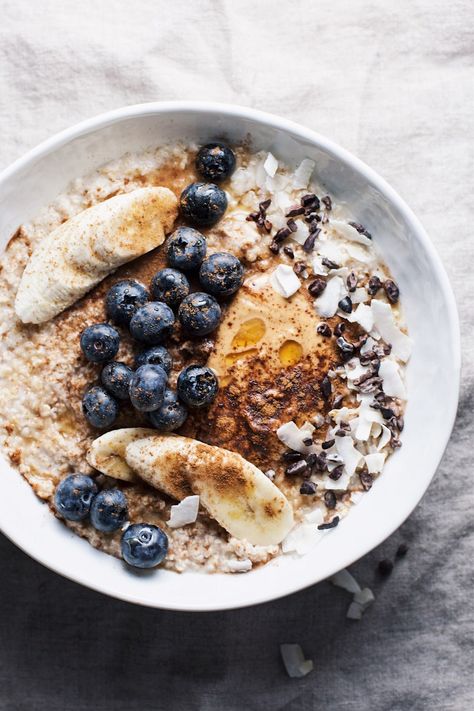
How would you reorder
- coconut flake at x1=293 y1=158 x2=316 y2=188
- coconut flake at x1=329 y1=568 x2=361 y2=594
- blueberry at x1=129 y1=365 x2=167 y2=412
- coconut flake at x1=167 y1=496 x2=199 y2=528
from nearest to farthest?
blueberry at x1=129 y1=365 x2=167 y2=412, coconut flake at x1=167 y1=496 x2=199 y2=528, coconut flake at x1=293 y1=158 x2=316 y2=188, coconut flake at x1=329 y1=568 x2=361 y2=594

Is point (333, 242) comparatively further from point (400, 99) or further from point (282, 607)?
point (282, 607)

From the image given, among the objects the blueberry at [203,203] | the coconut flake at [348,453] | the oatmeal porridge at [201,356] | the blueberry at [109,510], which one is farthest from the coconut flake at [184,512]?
the blueberry at [203,203]

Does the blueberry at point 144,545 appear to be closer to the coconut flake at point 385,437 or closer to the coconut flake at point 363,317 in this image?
the coconut flake at point 385,437

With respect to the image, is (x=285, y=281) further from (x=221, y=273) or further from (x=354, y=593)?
(x=354, y=593)

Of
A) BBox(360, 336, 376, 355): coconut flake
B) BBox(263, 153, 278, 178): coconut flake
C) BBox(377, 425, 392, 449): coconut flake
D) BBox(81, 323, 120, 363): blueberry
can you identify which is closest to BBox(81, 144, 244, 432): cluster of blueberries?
BBox(81, 323, 120, 363): blueberry

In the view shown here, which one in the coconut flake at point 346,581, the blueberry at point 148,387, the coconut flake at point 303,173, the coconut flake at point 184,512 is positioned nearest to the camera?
the blueberry at point 148,387


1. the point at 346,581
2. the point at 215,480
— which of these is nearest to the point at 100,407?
the point at 215,480

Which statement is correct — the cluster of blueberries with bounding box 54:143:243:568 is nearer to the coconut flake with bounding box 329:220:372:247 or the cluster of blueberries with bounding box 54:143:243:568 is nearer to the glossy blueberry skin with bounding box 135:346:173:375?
the glossy blueberry skin with bounding box 135:346:173:375
